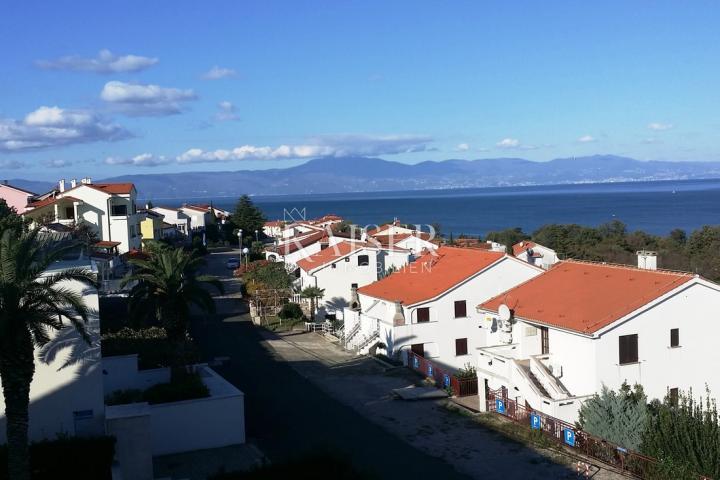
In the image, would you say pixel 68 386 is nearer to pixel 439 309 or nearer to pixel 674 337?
pixel 439 309

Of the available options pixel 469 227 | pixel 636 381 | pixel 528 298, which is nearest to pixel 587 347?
pixel 636 381

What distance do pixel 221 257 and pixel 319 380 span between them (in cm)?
5641

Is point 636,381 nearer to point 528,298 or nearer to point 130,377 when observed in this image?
point 528,298

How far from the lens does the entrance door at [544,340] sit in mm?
24141

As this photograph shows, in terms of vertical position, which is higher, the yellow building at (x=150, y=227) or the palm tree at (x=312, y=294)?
the yellow building at (x=150, y=227)

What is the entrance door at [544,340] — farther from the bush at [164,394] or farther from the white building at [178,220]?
the white building at [178,220]

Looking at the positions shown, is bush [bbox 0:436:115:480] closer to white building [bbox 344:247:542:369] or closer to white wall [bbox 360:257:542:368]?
white building [bbox 344:247:542:369]

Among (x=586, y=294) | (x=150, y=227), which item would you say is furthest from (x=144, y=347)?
(x=150, y=227)

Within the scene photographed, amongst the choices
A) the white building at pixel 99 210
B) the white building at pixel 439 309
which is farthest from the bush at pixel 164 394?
the white building at pixel 99 210

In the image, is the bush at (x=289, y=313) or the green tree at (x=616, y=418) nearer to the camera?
the green tree at (x=616, y=418)

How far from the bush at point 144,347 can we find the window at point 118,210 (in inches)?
1344

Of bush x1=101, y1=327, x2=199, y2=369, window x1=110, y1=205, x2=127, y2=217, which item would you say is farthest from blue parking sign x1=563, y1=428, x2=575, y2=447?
window x1=110, y1=205, x2=127, y2=217

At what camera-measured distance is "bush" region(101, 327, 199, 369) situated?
21.8 meters

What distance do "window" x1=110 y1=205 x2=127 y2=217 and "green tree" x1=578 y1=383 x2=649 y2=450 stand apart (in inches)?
1742
